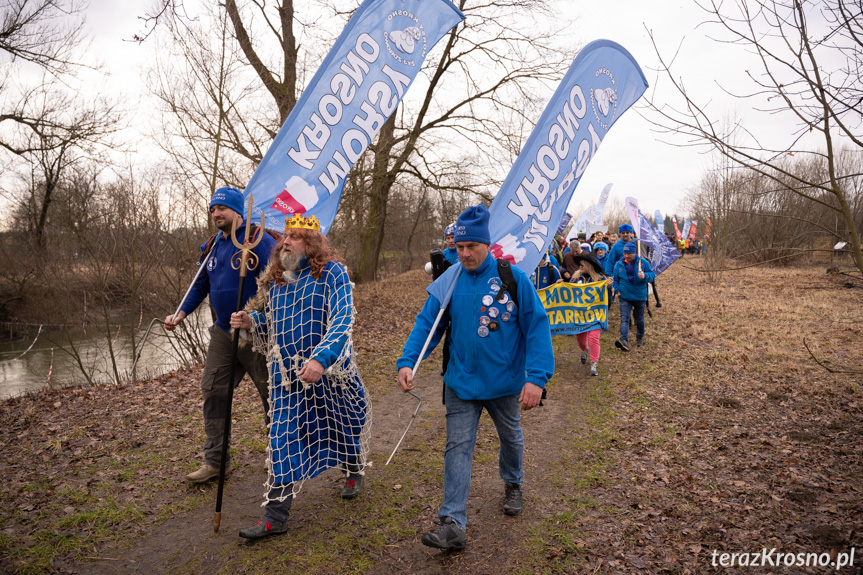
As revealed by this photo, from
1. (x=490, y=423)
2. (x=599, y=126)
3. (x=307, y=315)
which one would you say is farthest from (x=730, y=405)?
(x=307, y=315)

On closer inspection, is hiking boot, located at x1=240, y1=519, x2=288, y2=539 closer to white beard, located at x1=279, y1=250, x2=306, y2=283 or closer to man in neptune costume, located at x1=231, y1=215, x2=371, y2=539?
man in neptune costume, located at x1=231, y1=215, x2=371, y2=539

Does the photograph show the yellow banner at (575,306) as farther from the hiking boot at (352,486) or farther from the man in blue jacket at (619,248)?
the hiking boot at (352,486)

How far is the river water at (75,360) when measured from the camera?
504 inches

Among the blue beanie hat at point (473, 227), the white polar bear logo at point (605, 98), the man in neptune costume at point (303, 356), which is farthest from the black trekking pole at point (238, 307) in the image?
the white polar bear logo at point (605, 98)

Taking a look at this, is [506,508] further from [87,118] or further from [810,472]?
[87,118]

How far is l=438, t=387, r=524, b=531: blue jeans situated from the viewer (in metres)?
3.33

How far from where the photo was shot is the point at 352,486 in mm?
4055

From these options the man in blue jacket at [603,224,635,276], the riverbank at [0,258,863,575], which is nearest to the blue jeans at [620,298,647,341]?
the man in blue jacket at [603,224,635,276]

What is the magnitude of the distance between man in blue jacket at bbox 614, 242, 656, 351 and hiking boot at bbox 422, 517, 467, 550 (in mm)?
7060

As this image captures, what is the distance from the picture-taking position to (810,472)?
4598 millimetres

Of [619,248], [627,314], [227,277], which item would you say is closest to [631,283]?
[627,314]

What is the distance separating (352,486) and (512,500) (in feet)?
3.97

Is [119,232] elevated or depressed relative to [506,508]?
elevated

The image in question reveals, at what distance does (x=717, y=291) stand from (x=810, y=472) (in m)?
16.0
